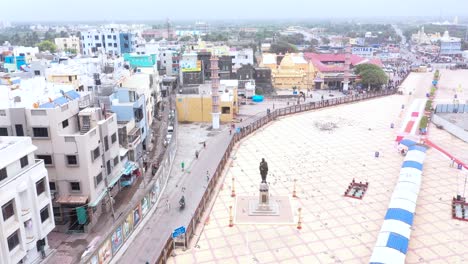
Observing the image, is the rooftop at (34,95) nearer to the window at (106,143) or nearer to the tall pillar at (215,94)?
the window at (106,143)

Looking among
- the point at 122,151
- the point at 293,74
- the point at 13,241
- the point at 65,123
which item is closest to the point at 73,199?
the point at 65,123

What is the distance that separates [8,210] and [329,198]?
62.6 feet

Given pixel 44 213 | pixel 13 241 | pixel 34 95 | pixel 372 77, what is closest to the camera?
pixel 13 241

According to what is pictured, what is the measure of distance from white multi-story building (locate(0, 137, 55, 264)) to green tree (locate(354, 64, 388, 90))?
5660 centimetres

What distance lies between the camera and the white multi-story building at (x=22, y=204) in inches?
700

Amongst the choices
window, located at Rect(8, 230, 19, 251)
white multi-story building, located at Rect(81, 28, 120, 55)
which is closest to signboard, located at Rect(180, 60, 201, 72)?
Answer: white multi-story building, located at Rect(81, 28, 120, 55)

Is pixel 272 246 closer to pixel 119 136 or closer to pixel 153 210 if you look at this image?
pixel 153 210

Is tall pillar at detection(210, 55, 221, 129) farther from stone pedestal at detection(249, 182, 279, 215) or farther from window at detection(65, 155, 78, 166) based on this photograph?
window at detection(65, 155, 78, 166)

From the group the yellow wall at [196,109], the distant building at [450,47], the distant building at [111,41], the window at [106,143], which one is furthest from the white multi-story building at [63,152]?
the distant building at [450,47]

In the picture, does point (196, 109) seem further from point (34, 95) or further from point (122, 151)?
point (34, 95)

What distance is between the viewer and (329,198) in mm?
27250

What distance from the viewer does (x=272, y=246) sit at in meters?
21.7

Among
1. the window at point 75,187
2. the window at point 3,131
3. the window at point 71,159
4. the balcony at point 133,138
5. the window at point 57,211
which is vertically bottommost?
the window at point 57,211

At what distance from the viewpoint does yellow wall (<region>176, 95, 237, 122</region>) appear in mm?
47562
